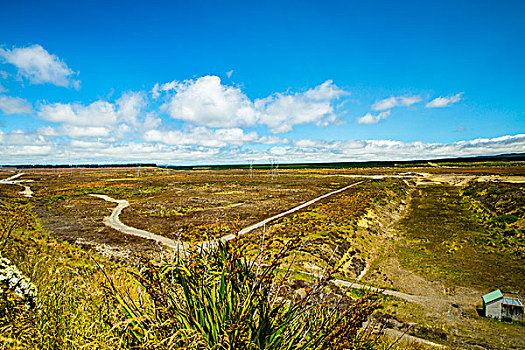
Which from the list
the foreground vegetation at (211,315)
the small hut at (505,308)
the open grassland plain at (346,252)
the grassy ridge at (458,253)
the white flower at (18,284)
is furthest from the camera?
the grassy ridge at (458,253)

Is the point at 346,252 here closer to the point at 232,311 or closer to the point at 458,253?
the point at 458,253

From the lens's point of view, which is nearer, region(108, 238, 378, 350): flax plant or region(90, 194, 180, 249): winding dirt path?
region(108, 238, 378, 350): flax plant

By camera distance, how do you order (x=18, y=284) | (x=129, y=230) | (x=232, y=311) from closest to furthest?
(x=232, y=311) < (x=18, y=284) < (x=129, y=230)

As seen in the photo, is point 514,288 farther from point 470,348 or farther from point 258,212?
point 258,212

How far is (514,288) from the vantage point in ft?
50.8

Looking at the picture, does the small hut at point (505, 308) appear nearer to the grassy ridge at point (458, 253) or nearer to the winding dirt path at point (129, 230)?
the grassy ridge at point (458, 253)

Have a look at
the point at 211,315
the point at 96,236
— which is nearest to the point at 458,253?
the point at 211,315

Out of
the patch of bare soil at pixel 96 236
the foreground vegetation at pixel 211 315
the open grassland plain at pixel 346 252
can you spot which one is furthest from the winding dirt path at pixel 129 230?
the foreground vegetation at pixel 211 315

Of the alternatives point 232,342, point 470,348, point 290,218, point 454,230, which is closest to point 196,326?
point 232,342

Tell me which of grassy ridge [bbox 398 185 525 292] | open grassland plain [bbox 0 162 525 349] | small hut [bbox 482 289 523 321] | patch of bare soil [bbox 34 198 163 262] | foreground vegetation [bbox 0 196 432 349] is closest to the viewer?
foreground vegetation [bbox 0 196 432 349]

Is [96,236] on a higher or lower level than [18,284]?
lower

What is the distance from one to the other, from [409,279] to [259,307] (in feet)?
57.5

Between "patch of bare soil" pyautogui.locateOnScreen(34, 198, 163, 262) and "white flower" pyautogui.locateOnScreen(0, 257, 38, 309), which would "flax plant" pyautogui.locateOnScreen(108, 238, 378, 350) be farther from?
"patch of bare soil" pyautogui.locateOnScreen(34, 198, 163, 262)

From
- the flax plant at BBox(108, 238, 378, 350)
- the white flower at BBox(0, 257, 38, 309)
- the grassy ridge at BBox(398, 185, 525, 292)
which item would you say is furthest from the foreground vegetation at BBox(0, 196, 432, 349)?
the grassy ridge at BBox(398, 185, 525, 292)
